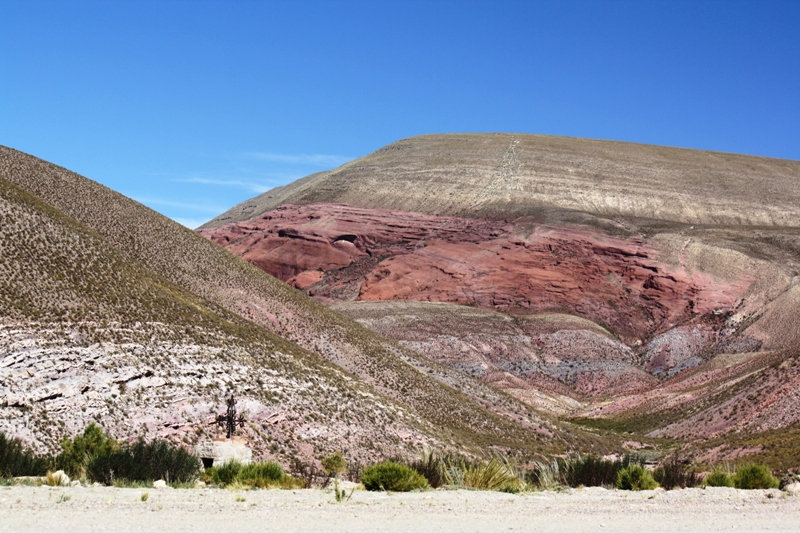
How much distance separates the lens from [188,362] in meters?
28.9

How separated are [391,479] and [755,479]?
8.73m

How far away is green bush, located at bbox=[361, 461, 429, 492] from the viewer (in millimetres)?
16422

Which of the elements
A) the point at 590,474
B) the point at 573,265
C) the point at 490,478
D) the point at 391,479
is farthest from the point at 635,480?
the point at 573,265

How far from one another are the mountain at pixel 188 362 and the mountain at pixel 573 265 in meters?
13.9

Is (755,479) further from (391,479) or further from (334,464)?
(334,464)

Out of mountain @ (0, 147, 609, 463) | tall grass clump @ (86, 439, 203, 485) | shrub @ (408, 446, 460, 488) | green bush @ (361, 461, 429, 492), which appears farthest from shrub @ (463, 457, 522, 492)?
mountain @ (0, 147, 609, 463)

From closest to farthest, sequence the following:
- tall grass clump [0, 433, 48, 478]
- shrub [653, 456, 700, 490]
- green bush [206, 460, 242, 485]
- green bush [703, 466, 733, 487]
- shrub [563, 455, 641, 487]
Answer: tall grass clump [0, 433, 48, 478]
green bush [206, 460, 242, 485]
green bush [703, 466, 733, 487]
shrub [653, 456, 700, 490]
shrub [563, 455, 641, 487]

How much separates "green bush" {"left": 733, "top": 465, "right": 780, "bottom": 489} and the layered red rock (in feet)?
189

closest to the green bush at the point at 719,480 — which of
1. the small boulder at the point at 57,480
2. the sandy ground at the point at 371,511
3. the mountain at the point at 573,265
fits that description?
the sandy ground at the point at 371,511

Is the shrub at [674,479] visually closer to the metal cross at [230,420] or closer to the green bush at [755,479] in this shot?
the green bush at [755,479]

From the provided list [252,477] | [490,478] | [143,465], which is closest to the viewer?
[252,477]

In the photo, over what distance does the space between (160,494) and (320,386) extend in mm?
18277

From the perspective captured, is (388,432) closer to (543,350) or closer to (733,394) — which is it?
(733,394)

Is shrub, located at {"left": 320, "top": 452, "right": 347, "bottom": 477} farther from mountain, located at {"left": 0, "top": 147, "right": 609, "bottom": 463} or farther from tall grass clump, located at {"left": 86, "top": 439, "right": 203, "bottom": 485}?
tall grass clump, located at {"left": 86, "top": 439, "right": 203, "bottom": 485}
